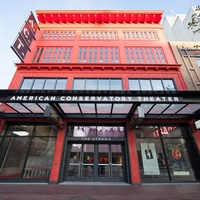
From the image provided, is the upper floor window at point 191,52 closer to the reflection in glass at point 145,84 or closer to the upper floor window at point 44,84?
the reflection in glass at point 145,84

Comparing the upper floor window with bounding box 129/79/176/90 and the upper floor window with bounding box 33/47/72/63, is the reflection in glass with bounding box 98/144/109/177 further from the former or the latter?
the upper floor window with bounding box 33/47/72/63

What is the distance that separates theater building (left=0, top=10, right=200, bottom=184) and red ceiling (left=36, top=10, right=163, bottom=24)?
497cm

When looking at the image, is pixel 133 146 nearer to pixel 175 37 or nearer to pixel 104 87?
pixel 104 87

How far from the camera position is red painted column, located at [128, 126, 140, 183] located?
7.27 m

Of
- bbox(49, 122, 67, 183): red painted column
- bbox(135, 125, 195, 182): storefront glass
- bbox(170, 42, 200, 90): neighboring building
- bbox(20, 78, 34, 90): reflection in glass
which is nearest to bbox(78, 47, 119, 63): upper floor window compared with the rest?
bbox(20, 78, 34, 90): reflection in glass

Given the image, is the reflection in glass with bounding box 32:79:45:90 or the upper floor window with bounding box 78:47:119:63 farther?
the upper floor window with bounding box 78:47:119:63

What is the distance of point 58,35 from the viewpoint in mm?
15031

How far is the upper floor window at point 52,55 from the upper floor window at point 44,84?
110 inches

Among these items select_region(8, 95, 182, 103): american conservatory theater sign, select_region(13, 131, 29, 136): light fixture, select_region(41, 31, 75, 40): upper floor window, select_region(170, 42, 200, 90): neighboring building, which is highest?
select_region(41, 31, 75, 40): upper floor window

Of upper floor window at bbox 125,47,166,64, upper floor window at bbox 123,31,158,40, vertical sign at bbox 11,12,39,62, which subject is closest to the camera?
vertical sign at bbox 11,12,39,62

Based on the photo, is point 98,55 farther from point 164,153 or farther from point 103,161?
point 164,153

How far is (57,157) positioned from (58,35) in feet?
47.9

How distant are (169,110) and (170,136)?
1997 mm

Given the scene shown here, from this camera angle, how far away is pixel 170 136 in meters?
8.58
